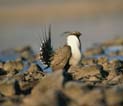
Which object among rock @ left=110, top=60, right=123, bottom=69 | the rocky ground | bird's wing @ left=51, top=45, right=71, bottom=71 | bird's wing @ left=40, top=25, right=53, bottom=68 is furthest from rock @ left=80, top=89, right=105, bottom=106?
rock @ left=110, top=60, right=123, bottom=69

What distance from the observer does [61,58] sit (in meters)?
13.3

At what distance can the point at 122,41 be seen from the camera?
2628 centimetres

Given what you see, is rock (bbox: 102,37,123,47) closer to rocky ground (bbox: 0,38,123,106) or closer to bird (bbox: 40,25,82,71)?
rocky ground (bbox: 0,38,123,106)

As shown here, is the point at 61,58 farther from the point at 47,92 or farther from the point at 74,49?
the point at 47,92

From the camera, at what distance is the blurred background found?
27266 millimetres

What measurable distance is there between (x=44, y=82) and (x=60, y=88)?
473 millimetres

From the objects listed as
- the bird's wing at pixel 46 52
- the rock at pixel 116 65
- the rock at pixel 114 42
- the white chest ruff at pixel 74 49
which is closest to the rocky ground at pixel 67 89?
the white chest ruff at pixel 74 49

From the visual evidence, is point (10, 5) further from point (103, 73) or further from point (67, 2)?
point (103, 73)

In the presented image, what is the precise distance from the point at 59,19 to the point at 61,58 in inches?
686

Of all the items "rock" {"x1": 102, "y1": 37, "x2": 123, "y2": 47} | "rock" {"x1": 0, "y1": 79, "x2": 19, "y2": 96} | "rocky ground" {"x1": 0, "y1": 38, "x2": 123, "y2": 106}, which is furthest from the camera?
"rock" {"x1": 102, "y1": 37, "x2": 123, "y2": 47}

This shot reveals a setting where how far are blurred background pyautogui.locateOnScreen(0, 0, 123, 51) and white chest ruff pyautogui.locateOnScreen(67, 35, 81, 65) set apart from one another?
41.4 feet

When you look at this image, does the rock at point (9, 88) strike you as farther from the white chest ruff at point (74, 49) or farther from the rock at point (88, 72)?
the white chest ruff at point (74, 49)

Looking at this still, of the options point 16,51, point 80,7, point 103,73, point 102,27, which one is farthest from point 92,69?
point 80,7

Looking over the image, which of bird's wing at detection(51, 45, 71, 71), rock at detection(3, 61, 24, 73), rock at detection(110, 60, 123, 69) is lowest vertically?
rock at detection(110, 60, 123, 69)
